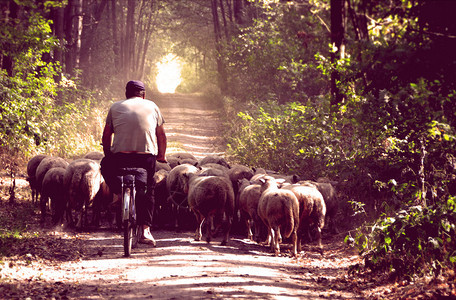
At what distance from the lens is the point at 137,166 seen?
298 inches

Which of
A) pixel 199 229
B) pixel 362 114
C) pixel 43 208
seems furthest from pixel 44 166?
pixel 362 114

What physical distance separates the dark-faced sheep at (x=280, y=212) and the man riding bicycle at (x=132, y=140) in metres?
2.12

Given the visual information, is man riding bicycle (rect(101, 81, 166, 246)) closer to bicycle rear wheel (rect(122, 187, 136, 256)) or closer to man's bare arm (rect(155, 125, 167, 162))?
man's bare arm (rect(155, 125, 167, 162))

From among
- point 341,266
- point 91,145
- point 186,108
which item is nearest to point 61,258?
point 341,266

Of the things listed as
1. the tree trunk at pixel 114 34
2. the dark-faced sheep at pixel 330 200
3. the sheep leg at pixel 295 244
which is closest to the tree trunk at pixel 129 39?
the tree trunk at pixel 114 34

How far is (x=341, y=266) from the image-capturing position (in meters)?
8.20

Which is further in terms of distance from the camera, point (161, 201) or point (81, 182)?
point (161, 201)

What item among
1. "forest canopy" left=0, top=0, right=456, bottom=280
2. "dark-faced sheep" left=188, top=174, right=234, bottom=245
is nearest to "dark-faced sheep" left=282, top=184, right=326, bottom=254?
"forest canopy" left=0, top=0, right=456, bottom=280

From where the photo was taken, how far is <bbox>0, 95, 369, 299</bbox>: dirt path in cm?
582

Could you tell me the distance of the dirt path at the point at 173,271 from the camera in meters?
5.82

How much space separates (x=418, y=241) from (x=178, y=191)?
584 centimetres

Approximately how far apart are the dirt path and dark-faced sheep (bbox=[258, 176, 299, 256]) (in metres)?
0.37

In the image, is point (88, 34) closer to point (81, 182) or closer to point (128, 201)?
point (81, 182)

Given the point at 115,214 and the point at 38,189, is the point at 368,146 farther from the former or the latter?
the point at 38,189
